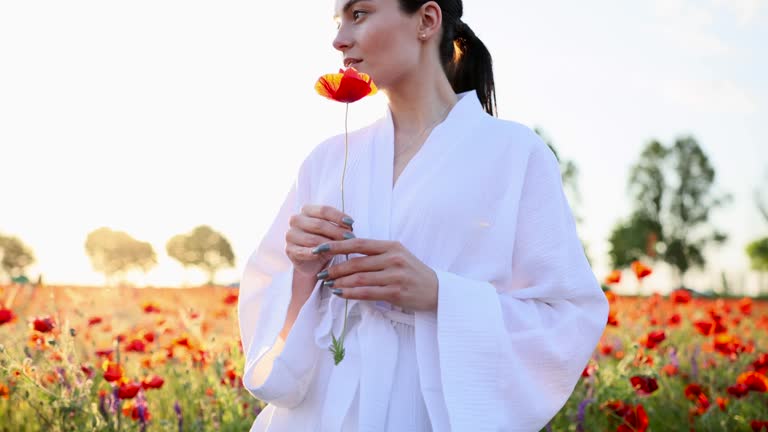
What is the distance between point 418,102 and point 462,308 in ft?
2.26

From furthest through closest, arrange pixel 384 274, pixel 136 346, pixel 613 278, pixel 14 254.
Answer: pixel 14 254
pixel 613 278
pixel 136 346
pixel 384 274

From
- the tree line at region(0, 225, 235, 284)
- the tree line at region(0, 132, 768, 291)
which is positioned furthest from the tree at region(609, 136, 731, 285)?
the tree line at region(0, 225, 235, 284)

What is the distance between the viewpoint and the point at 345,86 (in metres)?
1.77

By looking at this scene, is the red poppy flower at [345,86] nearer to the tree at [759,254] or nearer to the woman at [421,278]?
the woman at [421,278]

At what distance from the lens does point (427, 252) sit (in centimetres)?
190

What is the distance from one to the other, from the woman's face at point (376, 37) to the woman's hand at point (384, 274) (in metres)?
0.54

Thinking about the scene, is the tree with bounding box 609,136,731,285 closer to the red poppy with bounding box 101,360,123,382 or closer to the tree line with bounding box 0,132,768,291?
the tree line with bounding box 0,132,768,291

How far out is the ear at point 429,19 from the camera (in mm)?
2080

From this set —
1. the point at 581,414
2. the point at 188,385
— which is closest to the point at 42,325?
the point at 188,385

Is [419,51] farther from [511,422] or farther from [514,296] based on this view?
[511,422]

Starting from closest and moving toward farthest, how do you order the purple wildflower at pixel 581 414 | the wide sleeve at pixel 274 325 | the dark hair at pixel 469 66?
1. the wide sleeve at pixel 274 325
2. the dark hair at pixel 469 66
3. the purple wildflower at pixel 581 414

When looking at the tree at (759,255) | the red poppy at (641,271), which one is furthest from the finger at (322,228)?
the tree at (759,255)

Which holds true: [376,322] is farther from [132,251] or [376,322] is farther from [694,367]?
[132,251]

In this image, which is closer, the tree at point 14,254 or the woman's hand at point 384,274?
the woman's hand at point 384,274
